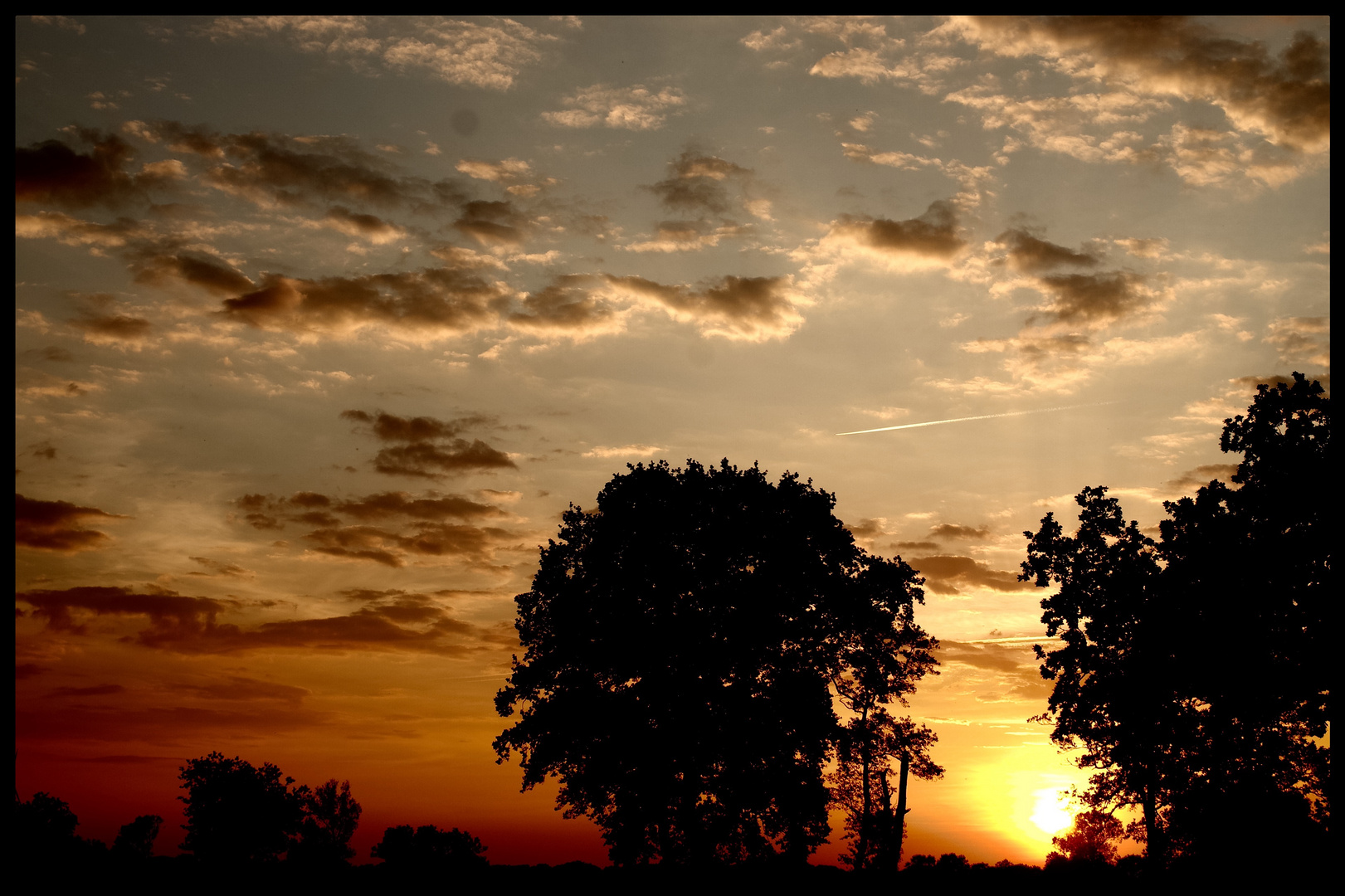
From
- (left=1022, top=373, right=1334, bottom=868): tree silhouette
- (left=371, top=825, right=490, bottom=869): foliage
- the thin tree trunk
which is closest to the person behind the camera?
(left=1022, top=373, right=1334, bottom=868): tree silhouette

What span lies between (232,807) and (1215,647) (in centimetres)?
7650

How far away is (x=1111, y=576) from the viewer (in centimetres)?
4312

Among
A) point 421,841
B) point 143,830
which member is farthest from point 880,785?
point 143,830

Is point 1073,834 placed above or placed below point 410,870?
below

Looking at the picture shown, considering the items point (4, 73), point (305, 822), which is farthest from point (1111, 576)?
point (305, 822)

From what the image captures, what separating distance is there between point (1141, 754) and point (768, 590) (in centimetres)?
1857

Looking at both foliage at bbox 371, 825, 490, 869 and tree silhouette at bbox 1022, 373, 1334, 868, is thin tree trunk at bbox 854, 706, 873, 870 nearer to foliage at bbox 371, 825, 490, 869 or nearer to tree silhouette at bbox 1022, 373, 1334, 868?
tree silhouette at bbox 1022, 373, 1334, 868

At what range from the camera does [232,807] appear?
267 ft

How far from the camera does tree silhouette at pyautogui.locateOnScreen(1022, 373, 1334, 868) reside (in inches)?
1404

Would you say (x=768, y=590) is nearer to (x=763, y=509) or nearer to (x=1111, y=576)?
(x=763, y=509)

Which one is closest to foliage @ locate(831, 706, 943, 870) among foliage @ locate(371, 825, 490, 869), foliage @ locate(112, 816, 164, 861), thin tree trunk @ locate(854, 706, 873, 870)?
thin tree trunk @ locate(854, 706, 873, 870)

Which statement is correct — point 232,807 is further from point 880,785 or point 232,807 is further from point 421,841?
point 880,785

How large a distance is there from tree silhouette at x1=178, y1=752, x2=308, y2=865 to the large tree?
182ft

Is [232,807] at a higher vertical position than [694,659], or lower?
lower
